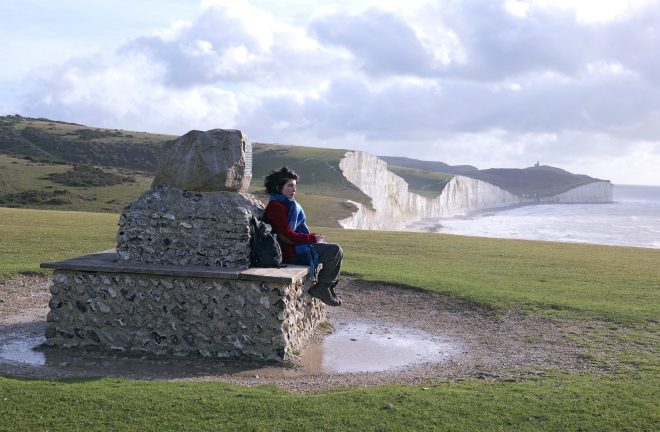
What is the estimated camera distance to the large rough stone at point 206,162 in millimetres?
11984

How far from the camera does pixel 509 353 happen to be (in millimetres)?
11516

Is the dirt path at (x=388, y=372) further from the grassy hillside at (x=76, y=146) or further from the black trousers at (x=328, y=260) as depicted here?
the grassy hillside at (x=76, y=146)

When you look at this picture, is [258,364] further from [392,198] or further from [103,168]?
[392,198]

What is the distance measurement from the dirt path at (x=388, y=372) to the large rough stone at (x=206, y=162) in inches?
128

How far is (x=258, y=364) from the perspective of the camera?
10648 mm

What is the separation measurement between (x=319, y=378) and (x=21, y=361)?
4.67 metres

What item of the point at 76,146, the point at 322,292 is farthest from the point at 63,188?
the point at 322,292

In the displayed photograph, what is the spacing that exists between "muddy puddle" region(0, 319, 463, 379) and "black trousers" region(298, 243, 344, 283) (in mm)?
1279

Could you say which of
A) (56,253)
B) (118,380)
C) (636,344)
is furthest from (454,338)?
(56,253)

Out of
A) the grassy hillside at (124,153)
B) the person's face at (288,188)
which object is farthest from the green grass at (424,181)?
the person's face at (288,188)

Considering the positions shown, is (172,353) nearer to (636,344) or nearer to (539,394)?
(539,394)

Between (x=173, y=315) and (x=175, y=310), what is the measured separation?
94 mm

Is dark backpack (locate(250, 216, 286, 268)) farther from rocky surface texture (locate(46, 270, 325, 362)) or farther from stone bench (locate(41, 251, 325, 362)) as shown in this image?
rocky surface texture (locate(46, 270, 325, 362))

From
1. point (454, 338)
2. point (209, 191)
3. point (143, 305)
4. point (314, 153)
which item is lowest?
point (454, 338)
